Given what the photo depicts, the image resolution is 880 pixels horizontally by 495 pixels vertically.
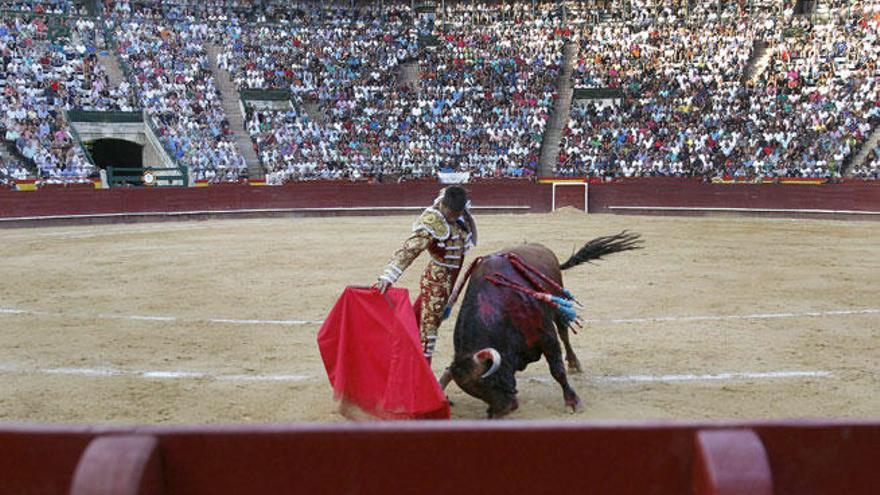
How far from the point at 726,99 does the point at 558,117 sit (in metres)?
4.95

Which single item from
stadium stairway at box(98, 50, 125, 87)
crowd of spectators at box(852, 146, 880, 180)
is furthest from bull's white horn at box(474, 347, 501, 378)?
stadium stairway at box(98, 50, 125, 87)

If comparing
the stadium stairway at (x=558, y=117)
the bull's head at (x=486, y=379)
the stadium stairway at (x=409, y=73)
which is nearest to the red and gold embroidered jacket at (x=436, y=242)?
the bull's head at (x=486, y=379)

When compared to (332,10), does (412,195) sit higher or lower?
lower

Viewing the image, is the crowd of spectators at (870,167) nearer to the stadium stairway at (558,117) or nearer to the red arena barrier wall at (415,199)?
the red arena barrier wall at (415,199)

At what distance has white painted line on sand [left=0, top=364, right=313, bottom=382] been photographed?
518cm

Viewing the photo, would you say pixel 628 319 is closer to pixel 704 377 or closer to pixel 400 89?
pixel 704 377

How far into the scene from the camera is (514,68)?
26453mm

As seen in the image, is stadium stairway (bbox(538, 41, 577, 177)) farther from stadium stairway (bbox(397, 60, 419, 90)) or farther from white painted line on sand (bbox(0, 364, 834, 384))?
white painted line on sand (bbox(0, 364, 834, 384))

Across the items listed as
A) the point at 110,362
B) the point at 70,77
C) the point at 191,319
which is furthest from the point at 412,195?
the point at 110,362

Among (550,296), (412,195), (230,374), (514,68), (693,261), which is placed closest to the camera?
(550,296)

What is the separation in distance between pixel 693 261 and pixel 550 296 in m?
7.11

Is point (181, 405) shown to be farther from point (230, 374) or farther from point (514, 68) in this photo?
point (514, 68)

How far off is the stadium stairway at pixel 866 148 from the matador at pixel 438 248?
18.9 m

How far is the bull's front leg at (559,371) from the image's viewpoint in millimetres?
4344
